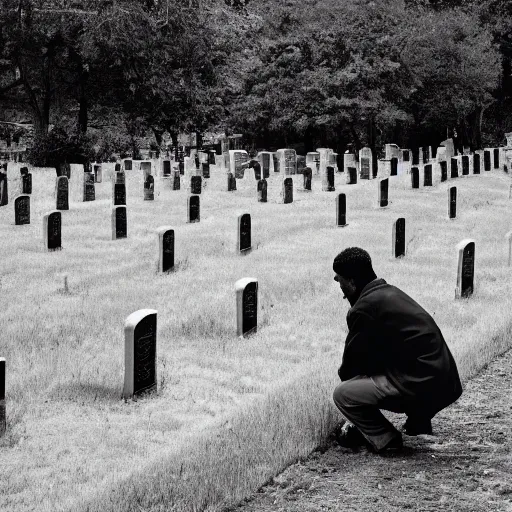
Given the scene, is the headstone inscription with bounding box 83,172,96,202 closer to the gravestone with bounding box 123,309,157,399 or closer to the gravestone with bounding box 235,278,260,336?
the gravestone with bounding box 235,278,260,336

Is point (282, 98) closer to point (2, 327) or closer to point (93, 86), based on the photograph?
point (93, 86)

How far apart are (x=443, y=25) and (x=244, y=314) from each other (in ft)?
111

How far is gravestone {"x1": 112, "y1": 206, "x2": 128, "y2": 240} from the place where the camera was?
15.6m

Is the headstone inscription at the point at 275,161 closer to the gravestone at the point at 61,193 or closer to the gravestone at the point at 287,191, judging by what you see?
the gravestone at the point at 287,191

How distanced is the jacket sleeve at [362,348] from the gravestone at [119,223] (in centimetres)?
997

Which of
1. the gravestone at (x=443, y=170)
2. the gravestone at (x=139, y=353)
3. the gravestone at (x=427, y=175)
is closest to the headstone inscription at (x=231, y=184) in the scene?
the gravestone at (x=427, y=175)

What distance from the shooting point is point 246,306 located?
31.1 feet

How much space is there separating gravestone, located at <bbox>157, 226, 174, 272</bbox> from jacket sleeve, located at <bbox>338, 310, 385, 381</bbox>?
6902mm

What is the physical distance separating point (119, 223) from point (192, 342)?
6.75 metres

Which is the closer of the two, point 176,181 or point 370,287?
point 370,287

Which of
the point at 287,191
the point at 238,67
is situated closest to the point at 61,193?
the point at 287,191

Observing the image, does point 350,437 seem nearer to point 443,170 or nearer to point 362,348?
point 362,348

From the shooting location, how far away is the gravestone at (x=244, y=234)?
14.3 metres

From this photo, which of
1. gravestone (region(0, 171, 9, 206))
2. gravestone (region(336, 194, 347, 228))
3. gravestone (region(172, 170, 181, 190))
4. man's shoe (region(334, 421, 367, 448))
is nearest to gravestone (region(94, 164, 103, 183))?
gravestone (region(172, 170, 181, 190))
